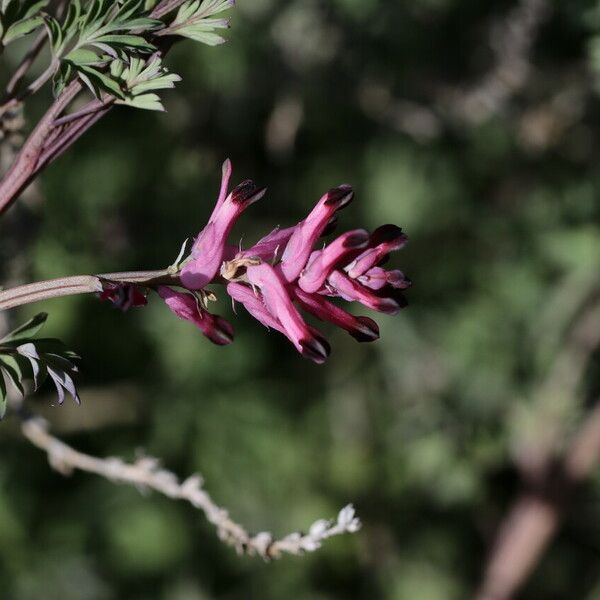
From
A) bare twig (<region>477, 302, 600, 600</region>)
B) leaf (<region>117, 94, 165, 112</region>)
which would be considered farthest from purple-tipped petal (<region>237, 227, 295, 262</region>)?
bare twig (<region>477, 302, 600, 600</region>)

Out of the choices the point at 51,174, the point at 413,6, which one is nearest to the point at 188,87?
the point at 51,174

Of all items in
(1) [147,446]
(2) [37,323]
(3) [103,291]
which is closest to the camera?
(3) [103,291]

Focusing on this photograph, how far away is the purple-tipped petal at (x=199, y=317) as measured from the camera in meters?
1.02

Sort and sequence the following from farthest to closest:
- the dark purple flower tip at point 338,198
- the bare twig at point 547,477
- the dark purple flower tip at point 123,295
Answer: the bare twig at point 547,477 < the dark purple flower tip at point 338,198 < the dark purple flower tip at point 123,295

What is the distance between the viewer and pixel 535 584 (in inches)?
173

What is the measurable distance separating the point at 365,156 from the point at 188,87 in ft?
2.54

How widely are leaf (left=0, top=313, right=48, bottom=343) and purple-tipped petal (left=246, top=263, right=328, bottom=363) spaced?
0.88ft

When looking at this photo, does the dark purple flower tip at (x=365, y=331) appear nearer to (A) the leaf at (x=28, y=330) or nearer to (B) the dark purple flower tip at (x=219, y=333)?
(B) the dark purple flower tip at (x=219, y=333)

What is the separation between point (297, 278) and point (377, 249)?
0.10m

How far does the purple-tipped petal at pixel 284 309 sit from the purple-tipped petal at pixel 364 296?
0.06 metres

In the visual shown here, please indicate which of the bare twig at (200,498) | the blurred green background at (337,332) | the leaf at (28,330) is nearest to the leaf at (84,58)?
the leaf at (28,330)

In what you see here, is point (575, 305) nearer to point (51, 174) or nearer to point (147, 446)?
point (147, 446)

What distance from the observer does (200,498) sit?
1345 mm

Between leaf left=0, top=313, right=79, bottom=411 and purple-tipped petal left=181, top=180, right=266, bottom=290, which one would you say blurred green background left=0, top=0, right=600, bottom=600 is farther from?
purple-tipped petal left=181, top=180, right=266, bottom=290
